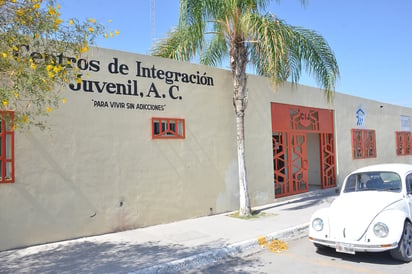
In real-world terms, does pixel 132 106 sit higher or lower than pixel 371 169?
higher

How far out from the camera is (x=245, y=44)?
9.23 metres

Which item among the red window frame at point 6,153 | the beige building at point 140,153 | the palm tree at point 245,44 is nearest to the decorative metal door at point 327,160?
the beige building at point 140,153

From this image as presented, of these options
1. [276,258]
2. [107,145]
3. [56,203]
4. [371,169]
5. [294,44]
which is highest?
[294,44]

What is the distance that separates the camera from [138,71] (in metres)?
8.12

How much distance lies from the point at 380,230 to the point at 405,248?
1.76 ft

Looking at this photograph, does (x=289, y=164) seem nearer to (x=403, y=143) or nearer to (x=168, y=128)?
(x=168, y=128)

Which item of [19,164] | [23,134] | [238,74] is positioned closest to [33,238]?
[19,164]

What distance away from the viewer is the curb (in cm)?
532

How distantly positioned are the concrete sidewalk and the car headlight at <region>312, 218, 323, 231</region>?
1310mm

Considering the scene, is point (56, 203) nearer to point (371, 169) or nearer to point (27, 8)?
point (27, 8)

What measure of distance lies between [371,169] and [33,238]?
21.9 ft

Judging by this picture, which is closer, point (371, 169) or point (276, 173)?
point (371, 169)

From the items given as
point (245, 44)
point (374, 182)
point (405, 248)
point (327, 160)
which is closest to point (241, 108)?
point (245, 44)

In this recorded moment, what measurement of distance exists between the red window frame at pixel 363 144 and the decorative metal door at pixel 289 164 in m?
3.95
